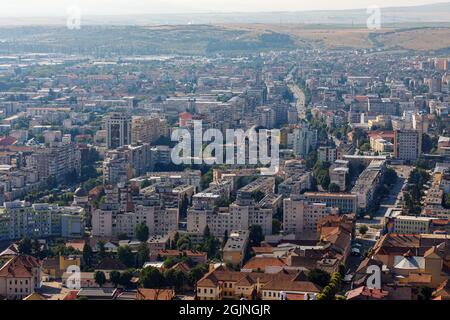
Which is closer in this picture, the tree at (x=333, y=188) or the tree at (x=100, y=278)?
the tree at (x=100, y=278)

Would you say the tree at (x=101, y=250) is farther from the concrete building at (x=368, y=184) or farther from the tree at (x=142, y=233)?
the concrete building at (x=368, y=184)

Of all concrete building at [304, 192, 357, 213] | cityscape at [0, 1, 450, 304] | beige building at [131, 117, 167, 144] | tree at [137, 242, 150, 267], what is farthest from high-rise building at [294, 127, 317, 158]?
tree at [137, 242, 150, 267]

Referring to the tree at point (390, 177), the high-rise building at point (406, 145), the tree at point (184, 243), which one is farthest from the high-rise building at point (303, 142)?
the tree at point (184, 243)

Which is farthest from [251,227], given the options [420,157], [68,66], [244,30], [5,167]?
Result: [244,30]

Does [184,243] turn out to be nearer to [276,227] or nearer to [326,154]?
[276,227]

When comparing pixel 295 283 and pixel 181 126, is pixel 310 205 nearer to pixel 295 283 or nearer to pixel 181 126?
pixel 295 283

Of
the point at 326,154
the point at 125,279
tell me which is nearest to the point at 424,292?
the point at 125,279
